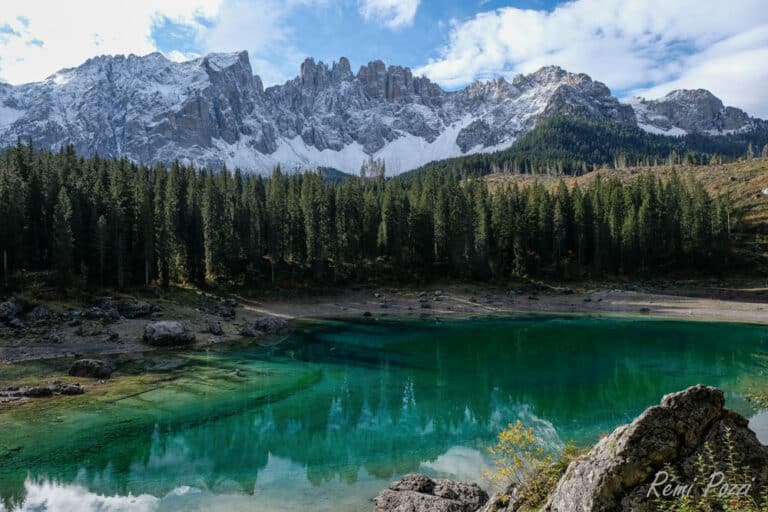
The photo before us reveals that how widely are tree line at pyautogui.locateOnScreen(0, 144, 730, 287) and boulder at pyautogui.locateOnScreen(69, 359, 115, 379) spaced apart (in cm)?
3378

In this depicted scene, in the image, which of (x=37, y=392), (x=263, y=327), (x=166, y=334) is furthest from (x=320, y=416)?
(x=263, y=327)

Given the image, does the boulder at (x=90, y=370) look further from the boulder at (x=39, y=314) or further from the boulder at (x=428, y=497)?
the boulder at (x=428, y=497)

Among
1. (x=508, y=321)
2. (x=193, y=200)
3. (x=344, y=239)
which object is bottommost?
(x=508, y=321)

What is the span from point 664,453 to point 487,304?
76.4 meters

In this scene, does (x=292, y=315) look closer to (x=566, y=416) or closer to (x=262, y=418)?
(x=262, y=418)

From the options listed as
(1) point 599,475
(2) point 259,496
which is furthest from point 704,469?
(2) point 259,496

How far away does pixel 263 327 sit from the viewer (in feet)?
193

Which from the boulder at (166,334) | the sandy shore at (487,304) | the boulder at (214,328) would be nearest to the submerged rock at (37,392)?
the boulder at (166,334)

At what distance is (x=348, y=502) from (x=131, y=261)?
65575mm

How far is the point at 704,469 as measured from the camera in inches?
263

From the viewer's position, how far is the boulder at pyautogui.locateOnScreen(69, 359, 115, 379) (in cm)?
3547

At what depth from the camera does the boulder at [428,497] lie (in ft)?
49.0

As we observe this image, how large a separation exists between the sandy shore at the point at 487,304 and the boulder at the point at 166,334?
334 cm

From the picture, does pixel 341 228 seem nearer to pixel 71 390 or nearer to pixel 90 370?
pixel 90 370
